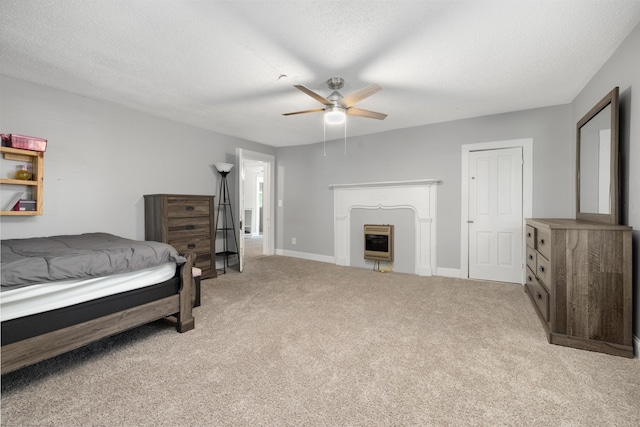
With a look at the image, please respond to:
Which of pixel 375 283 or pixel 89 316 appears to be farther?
pixel 375 283

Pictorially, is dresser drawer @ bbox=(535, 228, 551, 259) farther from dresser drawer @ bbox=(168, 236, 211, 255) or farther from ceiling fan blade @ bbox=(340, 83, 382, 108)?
dresser drawer @ bbox=(168, 236, 211, 255)

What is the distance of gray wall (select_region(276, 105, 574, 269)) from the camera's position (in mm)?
3451

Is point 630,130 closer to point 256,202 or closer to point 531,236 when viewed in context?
point 531,236

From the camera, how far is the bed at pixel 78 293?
5.09 feet

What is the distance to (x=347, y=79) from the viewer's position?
2.63 metres

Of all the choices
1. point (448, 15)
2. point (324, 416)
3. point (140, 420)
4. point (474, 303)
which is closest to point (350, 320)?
point (324, 416)

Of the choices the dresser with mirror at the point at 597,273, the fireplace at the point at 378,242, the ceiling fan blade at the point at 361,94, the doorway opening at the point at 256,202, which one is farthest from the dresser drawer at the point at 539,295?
the doorway opening at the point at 256,202

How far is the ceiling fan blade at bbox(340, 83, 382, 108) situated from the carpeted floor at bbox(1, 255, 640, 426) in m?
2.05

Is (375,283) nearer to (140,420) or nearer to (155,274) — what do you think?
(155,274)

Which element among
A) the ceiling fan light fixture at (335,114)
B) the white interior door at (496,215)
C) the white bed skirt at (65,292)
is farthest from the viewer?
the white interior door at (496,215)

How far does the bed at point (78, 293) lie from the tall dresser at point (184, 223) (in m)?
0.99

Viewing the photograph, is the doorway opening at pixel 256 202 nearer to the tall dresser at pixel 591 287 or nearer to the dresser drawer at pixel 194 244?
the dresser drawer at pixel 194 244

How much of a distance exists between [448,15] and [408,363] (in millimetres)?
2325

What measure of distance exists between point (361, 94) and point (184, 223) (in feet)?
9.06
